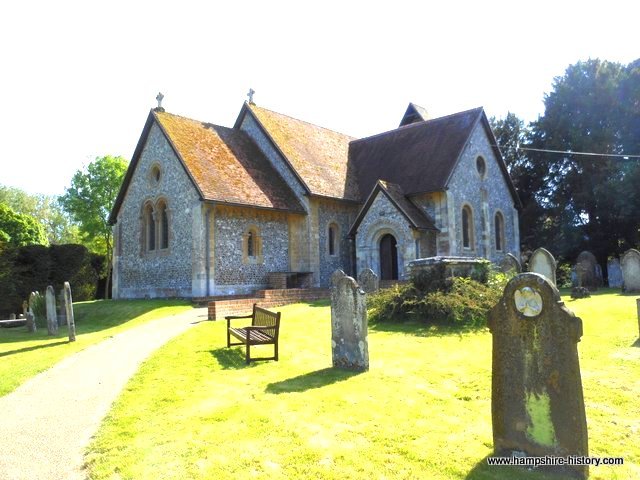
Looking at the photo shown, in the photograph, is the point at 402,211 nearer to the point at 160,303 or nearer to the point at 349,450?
the point at 160,303

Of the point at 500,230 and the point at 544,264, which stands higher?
the point at 500,230

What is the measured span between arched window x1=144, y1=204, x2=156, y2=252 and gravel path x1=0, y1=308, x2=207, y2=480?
12.1m

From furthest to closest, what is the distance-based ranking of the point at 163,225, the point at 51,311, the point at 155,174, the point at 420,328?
the point at 155,174, the point at 163,225, the point at 51,311, the point at 420,328

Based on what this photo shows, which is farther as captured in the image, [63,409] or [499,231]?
[499,231]

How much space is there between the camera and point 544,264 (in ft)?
54.5

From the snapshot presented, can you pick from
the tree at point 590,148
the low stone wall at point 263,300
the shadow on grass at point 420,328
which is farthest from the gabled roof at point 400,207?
the tree at point 590,148

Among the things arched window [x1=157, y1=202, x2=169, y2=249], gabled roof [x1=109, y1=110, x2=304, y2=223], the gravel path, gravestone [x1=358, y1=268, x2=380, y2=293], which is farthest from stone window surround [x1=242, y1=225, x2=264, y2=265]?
the gravel path

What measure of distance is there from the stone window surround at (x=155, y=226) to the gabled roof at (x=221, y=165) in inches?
92.8

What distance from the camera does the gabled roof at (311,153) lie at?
979 inches

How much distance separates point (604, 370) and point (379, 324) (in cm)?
620

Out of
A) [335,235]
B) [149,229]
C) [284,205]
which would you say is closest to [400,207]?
[335,235]

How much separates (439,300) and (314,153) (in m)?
16.9

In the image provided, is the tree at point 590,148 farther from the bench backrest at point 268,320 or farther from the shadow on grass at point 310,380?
the shadow on grass at point 310,380

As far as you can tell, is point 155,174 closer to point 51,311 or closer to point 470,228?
point 51,311
